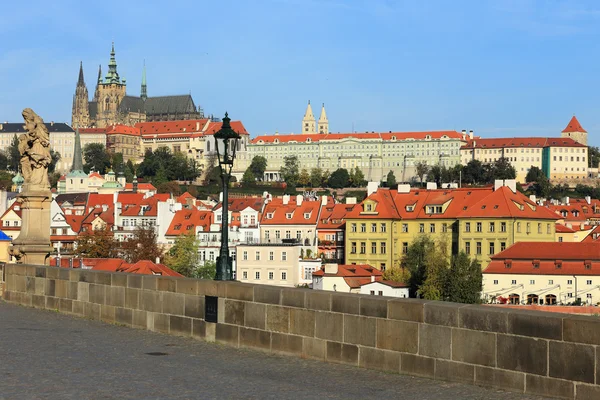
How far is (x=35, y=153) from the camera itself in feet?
68.6

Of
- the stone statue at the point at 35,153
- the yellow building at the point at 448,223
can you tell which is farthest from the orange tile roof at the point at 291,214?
the stone statue at the point at 35,153

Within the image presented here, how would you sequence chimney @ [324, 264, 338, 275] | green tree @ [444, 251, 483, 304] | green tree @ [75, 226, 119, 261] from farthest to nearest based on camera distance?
1. green tree @ [75, 226, 119, 261]
2. chimney @ [324, 264, 338, 275]
3. green tree @ [444, 251, 483, 304]

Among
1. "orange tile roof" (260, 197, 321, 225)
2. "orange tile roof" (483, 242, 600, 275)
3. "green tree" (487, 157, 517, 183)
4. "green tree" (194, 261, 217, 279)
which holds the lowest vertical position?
"green tree" (194, 261, 217, 279)

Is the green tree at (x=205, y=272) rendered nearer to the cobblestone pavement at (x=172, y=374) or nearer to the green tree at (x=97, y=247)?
the green tree at (x=97, y=247)

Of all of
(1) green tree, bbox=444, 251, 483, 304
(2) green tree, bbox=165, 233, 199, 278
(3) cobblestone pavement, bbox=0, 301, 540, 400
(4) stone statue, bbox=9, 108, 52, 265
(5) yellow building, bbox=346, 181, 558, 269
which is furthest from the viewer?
(2) green tree, bbox=165, 233, 199, 278

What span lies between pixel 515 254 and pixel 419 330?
177ft

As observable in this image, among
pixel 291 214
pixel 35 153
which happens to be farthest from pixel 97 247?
pixel 35 153

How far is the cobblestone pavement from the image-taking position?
1050 cm

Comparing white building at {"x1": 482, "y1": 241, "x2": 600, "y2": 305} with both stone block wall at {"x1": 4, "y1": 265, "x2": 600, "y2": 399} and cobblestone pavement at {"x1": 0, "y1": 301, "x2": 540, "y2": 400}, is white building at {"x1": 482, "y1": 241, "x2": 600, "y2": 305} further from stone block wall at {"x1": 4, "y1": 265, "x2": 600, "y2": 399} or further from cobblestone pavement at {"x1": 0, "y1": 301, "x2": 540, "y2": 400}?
cobblestone pavement at {"x1": 0, "y1": 301, "x2": 540, "y2": 400}

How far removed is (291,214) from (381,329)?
72.1 m

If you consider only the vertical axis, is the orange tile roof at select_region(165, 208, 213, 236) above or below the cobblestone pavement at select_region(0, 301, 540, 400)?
above

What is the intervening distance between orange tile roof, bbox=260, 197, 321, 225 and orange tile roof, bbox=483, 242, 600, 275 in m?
20.8

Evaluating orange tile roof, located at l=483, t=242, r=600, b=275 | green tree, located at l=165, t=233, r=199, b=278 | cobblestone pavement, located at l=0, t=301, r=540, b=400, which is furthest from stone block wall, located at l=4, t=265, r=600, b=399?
green tree, located at l=165, t=233, r=199, b=278

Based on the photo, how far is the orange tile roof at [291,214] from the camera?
83.0m
